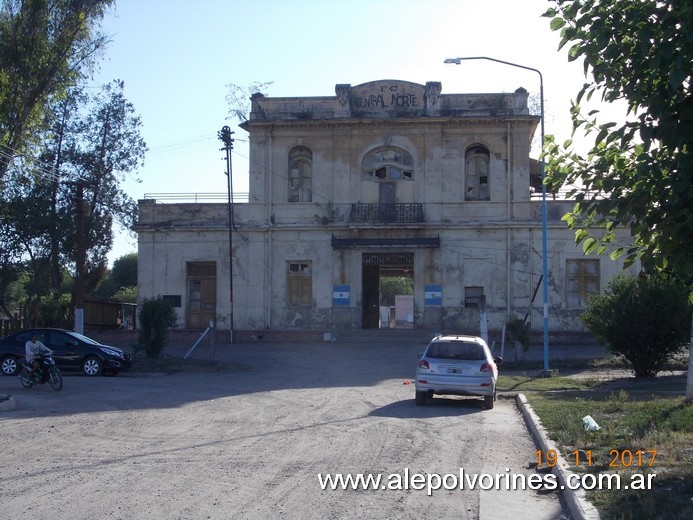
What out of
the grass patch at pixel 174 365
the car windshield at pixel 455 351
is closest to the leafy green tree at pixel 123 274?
the grass patch at pixel 174 365

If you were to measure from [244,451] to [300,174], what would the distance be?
32.3m

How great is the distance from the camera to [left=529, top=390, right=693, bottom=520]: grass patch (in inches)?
314

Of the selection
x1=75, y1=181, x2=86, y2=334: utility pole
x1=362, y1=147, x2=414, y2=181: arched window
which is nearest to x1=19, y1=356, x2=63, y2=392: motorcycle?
x1=75, y1=181, x2=86, y2=334: utility pole

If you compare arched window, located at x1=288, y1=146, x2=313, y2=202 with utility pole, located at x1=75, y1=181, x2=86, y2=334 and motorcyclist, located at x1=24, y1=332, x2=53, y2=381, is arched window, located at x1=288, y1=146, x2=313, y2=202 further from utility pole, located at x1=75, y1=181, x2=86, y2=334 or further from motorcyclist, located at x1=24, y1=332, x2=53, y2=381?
motorcyclist, located at x1=24, y1=332, x2=53, y2=381

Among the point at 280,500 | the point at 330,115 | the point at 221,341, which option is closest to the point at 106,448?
the point at 280,500

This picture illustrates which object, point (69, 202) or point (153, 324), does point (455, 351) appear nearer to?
point (153, 324)

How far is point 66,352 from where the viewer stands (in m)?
26.8

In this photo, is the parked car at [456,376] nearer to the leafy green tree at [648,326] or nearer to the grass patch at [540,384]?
the grass patch at [540,384]

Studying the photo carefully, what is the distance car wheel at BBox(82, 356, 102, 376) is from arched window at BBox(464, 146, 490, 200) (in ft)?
72.6

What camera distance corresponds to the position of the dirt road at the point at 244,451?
Result: 860 cm

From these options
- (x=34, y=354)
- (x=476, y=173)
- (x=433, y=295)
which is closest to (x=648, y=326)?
(x=433, y=295)

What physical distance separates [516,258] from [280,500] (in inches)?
1337

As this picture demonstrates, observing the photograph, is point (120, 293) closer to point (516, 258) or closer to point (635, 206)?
point (516, 258)

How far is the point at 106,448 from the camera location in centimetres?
1224
